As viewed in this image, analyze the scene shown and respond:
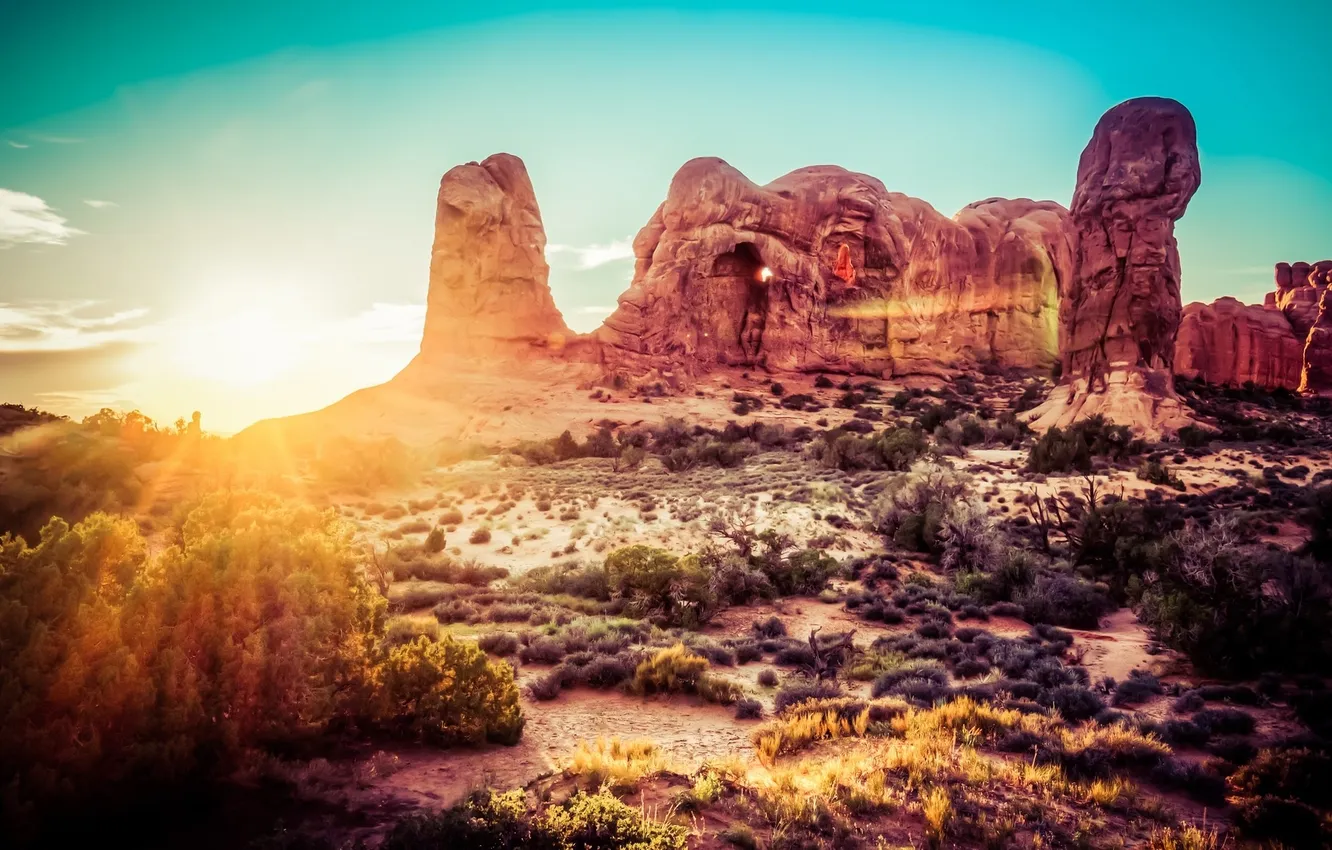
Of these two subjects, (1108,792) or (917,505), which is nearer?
(1108,792)

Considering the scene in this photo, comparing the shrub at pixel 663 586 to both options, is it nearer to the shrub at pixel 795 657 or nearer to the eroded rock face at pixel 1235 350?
the shrub at pixel 795 657

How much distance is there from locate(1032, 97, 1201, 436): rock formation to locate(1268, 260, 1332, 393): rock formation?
1313 inches

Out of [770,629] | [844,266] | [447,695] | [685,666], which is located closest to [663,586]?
[770,629]

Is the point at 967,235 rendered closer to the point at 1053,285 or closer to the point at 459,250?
the point at 1053,285

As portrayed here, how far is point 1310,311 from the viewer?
5284cm

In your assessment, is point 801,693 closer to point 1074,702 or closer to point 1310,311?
point 1074,702

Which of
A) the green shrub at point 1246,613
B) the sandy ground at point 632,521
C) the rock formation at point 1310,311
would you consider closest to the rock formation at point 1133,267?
the sandy ground at point 632,521

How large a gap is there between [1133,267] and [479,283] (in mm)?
32993

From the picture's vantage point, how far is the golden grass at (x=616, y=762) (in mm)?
5434

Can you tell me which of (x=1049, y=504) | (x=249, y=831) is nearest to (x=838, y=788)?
(x=249, y=831)

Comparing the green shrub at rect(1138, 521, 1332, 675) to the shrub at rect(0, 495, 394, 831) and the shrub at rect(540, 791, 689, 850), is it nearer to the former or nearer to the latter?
the shrub at rect(540, 791, 689, 850)

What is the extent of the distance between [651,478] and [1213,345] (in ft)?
159

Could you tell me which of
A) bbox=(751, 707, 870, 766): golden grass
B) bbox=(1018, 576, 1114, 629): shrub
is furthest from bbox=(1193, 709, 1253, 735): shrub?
bbox=(1018, 576, 1114, 629): shrub

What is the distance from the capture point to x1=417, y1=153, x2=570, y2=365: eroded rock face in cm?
4075
